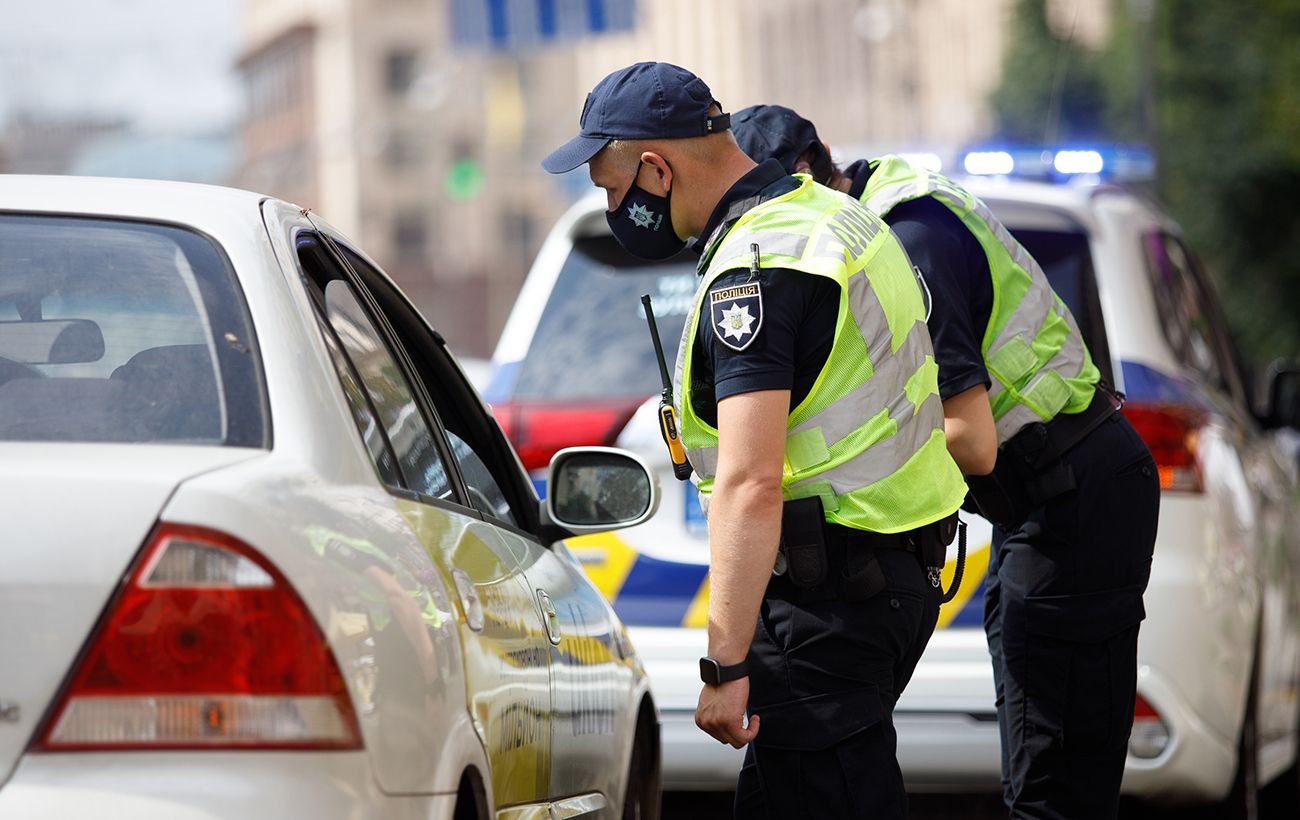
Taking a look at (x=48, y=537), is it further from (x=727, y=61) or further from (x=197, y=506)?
(x=727, y=61)

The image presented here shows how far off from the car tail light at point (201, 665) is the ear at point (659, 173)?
4.62 ft

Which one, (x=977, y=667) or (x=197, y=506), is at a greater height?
(x=197, y=506)

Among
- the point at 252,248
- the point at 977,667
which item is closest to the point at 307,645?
the point at 252,248

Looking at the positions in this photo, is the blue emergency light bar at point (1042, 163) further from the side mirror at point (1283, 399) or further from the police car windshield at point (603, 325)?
the police car windshield at point (603, 325)

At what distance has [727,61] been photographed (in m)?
85.9

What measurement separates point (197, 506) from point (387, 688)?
0.97 ft

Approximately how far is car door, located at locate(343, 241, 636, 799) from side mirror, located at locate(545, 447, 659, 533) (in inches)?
3.2

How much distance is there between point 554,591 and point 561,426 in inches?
66.4

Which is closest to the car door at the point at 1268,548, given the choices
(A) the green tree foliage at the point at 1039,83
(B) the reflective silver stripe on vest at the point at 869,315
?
(B) the reflective silver stripe on vest at the point at 869,315

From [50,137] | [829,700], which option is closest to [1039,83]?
[50,137]

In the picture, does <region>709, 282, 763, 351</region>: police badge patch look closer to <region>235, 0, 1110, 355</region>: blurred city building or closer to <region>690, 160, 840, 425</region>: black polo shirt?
Answer: <region>690, 160, 840, 425</region>: black polo shirt

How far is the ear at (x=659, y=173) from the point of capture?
11.0ft

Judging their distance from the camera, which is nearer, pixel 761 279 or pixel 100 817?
pixel 100 817

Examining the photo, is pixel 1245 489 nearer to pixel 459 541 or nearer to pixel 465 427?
pixel 465 427
